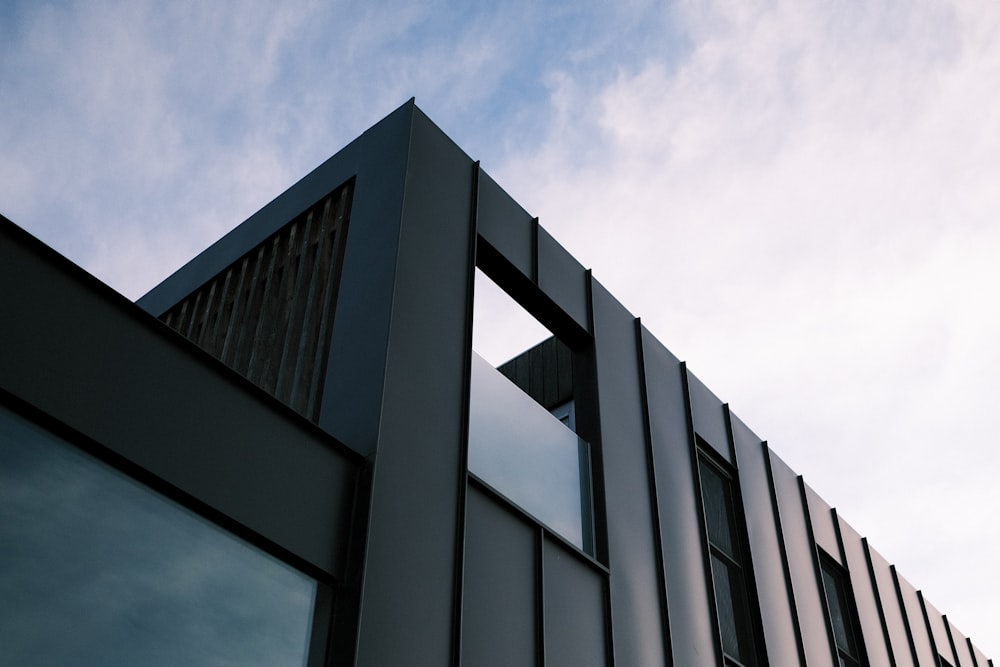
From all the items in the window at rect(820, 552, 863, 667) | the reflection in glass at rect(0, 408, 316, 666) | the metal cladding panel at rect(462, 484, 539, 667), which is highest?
the window at rect(820, 552, 863, 667)

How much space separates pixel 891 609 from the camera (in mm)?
14945

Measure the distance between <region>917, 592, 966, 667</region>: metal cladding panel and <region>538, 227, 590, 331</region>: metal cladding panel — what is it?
11.0 m

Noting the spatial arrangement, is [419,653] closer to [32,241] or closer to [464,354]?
[464,354]

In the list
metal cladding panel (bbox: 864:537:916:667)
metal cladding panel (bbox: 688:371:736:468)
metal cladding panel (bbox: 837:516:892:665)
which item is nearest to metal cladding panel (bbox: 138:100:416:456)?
metal cladding panel (bbox: 688:371:736:468)

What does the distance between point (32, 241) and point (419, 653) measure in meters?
3.36

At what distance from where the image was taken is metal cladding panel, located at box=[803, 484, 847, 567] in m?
13.6

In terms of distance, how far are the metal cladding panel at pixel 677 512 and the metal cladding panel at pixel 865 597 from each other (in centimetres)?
513

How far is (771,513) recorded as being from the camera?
1228 cm

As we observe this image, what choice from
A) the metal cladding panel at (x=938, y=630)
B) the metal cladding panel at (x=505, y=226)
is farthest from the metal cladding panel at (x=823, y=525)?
the metal cladding panel at (x=505, y=226)

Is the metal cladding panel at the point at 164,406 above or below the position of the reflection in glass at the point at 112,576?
above

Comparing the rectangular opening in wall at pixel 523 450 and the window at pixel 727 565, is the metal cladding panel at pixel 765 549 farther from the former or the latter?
the rectangular opening in wall at pixel 523 450

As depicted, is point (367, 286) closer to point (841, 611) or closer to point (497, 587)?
point (497, 587)

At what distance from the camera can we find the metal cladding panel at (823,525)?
13.6 metres

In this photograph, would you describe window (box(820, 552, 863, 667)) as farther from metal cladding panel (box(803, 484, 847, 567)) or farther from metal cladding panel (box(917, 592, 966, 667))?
metal cladding panel (box(917, 592, 966, 667))
